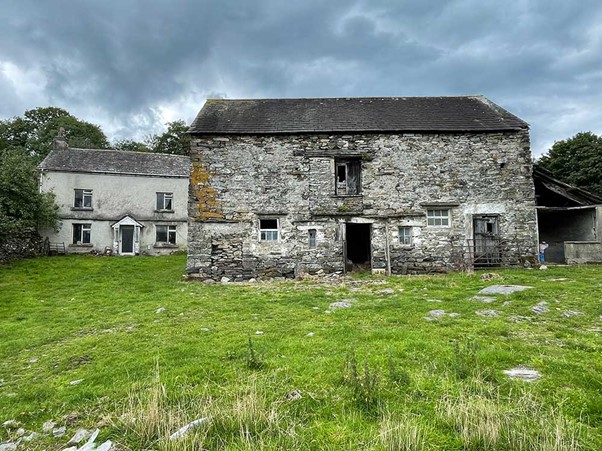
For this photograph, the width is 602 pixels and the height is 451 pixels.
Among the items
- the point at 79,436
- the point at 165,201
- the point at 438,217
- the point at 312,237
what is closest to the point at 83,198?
the point at 165,201

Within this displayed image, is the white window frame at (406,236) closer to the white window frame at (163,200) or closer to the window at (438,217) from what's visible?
the window at (438,217)

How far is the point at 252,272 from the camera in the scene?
16.8 meters

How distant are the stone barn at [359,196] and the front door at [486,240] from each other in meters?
0.05

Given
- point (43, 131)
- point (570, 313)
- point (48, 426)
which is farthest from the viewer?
point (43, 131)

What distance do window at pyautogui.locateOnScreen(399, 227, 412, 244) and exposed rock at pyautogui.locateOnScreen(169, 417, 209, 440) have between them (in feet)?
48.2

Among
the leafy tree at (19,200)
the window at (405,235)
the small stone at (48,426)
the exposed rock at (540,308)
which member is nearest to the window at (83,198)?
the leafy tree at (19,200)

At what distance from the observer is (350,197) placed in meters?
17.3

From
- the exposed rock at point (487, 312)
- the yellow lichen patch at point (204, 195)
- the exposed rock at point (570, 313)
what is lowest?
the exposed rock at point (487, 312)

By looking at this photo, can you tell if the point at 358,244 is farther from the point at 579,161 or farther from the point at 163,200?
the point at 579,161

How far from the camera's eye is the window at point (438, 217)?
17.2 metres

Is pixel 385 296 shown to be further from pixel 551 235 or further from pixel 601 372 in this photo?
pixel 551 235

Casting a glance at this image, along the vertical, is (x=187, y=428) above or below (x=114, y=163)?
below

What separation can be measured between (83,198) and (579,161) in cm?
4245

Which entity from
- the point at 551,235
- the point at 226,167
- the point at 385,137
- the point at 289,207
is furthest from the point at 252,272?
the point at 551,235
